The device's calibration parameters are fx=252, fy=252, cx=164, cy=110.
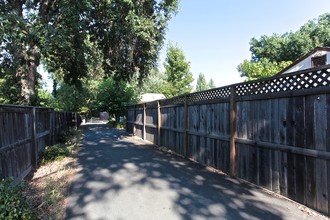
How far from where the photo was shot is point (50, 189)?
4.47 meters

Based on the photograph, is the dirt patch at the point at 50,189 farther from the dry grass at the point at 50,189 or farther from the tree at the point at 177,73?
the tree at the point at 177,73

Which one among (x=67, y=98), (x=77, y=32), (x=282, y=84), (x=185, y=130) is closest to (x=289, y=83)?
(x=282, y=84)

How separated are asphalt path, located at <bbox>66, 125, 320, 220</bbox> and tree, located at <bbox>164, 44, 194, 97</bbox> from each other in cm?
3134

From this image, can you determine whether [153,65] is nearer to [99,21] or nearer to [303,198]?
[99,21]

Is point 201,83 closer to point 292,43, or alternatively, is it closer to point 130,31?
point 292,43

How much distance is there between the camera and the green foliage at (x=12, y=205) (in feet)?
9.39

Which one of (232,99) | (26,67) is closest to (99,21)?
(26,67)

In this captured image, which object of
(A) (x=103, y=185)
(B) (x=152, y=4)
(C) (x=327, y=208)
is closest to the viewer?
(C) (x=327, y=208)

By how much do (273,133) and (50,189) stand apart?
159 inches

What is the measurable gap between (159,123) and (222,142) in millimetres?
4924

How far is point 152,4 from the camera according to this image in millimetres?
11750

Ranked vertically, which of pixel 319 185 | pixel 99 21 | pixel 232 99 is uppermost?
pixel 99 21

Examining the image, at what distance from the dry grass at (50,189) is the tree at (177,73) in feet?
102

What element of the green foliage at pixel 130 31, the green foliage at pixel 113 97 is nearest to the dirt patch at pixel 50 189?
the green foliage at pixel 130 31
